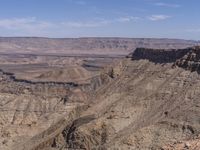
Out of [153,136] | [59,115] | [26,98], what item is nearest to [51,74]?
[26,98]

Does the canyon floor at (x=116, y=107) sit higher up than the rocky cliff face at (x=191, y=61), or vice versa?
the rocky cliff face at (x=191, y=61)

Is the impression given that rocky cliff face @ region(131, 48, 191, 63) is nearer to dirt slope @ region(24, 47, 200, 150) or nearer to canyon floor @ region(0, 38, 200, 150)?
canyon floor @ region(0, 38, 200, 150)

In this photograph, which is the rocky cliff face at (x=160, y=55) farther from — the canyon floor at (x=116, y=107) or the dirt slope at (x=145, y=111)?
the dirt slope at (x=145, y=111)

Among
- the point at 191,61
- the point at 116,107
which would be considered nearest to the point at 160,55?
the point at 191,61

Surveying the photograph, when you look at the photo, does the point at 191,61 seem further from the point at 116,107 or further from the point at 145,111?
the point at 116,107

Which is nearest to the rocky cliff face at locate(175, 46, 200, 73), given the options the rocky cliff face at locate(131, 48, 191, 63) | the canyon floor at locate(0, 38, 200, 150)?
the canyon floor at locate(0, 38, 200, 150)

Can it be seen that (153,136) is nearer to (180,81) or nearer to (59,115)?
(180,81)

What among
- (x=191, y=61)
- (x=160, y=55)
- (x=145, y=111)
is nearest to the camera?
(x=145, y=111)

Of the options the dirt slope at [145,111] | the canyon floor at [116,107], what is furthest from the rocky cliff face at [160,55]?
the dirt slope at [145,111]
